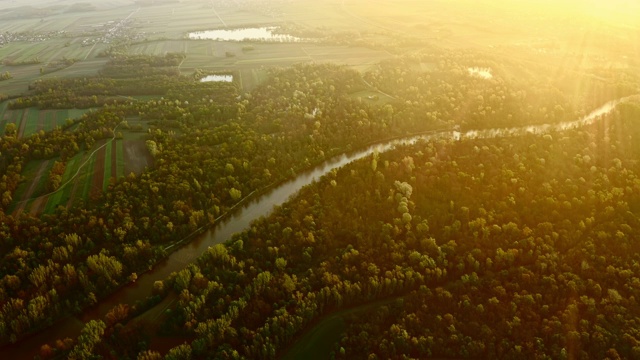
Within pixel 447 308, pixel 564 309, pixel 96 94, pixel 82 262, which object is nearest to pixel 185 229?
pixel 82 262

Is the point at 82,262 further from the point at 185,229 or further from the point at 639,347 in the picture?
the point at 639,347

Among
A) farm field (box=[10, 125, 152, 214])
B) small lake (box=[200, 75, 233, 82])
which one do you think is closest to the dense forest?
farm field (box=[10, 125, 152, 214])

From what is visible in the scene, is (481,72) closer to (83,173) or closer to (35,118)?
(83,173)

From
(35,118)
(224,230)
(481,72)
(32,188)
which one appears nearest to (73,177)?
(32,188)

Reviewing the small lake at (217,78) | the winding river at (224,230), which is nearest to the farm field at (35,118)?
the small lake at (217,78)

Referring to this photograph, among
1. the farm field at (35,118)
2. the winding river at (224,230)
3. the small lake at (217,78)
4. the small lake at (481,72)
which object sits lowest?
the winding river at (224,230)

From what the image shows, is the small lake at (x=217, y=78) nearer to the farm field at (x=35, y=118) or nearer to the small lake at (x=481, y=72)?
the farm field at (x=35, y=118)
